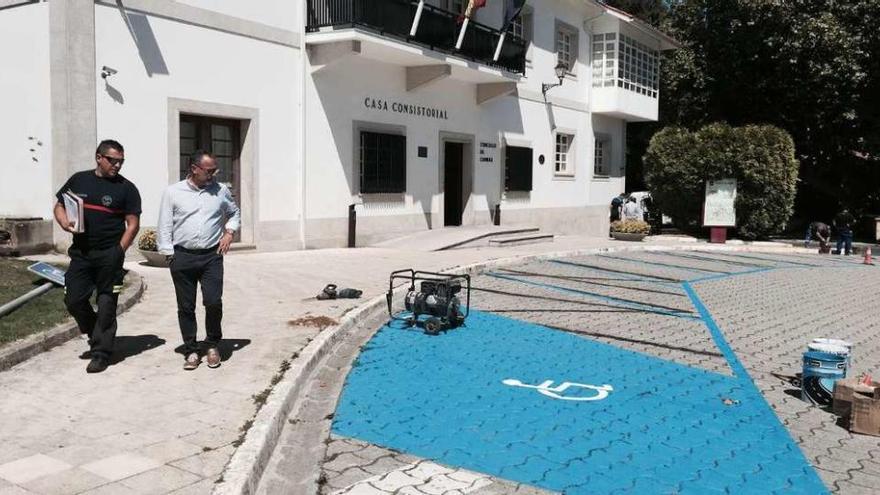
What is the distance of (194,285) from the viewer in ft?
19.2

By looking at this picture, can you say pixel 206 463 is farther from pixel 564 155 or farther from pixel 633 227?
pixel 564 155

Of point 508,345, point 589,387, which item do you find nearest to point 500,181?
point 508,345

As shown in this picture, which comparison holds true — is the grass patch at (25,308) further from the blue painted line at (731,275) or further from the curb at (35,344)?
the blue painted line at (731,275)

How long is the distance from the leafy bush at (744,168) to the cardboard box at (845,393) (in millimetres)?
18889

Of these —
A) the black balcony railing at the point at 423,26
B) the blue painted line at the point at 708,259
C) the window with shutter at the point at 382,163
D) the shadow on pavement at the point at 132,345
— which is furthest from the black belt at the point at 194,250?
the blue painted line at the point at 708,259

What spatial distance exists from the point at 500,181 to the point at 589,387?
50.8ft

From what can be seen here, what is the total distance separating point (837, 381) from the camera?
5.42 metres

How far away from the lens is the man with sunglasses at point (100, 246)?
557cm

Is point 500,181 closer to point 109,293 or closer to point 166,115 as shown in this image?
point 166,115

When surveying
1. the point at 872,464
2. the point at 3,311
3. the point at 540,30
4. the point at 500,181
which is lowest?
the point at 872,464

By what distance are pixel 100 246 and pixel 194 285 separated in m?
0.74

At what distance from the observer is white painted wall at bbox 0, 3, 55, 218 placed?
11250 millimetres

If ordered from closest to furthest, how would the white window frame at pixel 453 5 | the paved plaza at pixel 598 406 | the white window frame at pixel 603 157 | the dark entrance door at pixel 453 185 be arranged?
the paved plaza at pixel 598 406, the white window frame at pixel 453 5, the dark entrance door at pixel 453 185, the white window frame at pixel 603 157

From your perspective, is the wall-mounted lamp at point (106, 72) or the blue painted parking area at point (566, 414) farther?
the wall-mounted lamp at point (106, 72)
